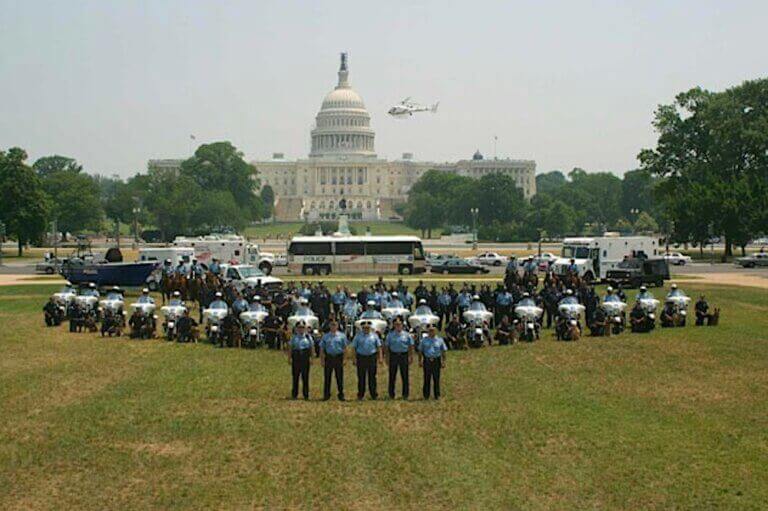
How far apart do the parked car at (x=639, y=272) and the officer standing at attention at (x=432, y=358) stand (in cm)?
2746

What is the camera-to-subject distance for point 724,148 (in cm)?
A: 8319

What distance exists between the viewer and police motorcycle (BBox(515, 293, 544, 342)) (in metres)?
28.2

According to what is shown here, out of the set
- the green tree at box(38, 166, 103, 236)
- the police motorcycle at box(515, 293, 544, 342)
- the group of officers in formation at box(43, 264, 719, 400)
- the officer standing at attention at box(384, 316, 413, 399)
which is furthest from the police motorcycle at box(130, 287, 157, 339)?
the green tree at box(38, 166, 103, 236)

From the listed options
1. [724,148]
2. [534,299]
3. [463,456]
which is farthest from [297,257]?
[463,456]

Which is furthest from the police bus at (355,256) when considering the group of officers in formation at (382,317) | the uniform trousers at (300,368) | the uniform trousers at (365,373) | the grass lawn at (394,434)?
the uniform trousers at (365,373)

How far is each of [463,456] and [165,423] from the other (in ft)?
17.3

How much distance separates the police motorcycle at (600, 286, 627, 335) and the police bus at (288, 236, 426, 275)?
30.8 m

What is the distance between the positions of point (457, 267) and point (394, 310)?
34178 mm

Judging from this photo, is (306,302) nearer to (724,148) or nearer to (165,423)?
(165,423)

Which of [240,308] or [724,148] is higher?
[724,148]

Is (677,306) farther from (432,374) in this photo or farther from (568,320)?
(432,374)

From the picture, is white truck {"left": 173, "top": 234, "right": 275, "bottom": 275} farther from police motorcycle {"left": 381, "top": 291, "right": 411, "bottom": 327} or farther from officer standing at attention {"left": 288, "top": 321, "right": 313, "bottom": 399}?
officer standing at attention {"left": 288, "top": 321, "right": 313, "bottom": 399}

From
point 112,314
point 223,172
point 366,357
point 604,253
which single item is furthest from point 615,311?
point 223,172

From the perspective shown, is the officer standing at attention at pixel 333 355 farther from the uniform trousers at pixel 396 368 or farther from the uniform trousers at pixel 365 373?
the uniform trousers at pixel 396 368
